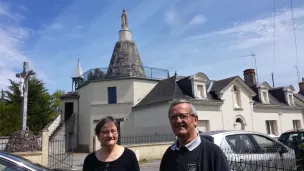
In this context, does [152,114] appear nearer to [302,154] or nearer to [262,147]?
[262,147]

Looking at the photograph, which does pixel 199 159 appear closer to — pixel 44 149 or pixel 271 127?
pixel 44 149

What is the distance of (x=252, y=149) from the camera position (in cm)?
669

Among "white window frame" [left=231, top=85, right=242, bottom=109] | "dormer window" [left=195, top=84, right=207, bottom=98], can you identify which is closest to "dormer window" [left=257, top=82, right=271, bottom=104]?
"white window frame" [left=231, top=85, right=242, bottom=109]

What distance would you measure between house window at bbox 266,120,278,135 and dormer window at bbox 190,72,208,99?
1016 centimetres

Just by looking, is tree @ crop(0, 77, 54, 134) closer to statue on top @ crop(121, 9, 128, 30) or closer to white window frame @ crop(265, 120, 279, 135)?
statue on top @ crop(121, 9, 128, 30)

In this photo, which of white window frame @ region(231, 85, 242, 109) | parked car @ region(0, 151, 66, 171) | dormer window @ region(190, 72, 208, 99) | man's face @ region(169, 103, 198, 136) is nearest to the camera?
man's face @ region(169, 103, 198, 136)

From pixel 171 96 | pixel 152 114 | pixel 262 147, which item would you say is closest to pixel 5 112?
pixel 152 114

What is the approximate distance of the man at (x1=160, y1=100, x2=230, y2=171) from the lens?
6.91 feet

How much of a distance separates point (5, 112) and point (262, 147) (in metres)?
25.4

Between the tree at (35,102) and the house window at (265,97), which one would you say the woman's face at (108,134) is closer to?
the house window at (265,97)

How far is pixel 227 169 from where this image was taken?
2.08 m

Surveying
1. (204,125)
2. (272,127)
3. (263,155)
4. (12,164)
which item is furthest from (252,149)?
(272,127)

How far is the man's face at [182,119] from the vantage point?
7.73ft

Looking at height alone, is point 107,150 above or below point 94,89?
below
